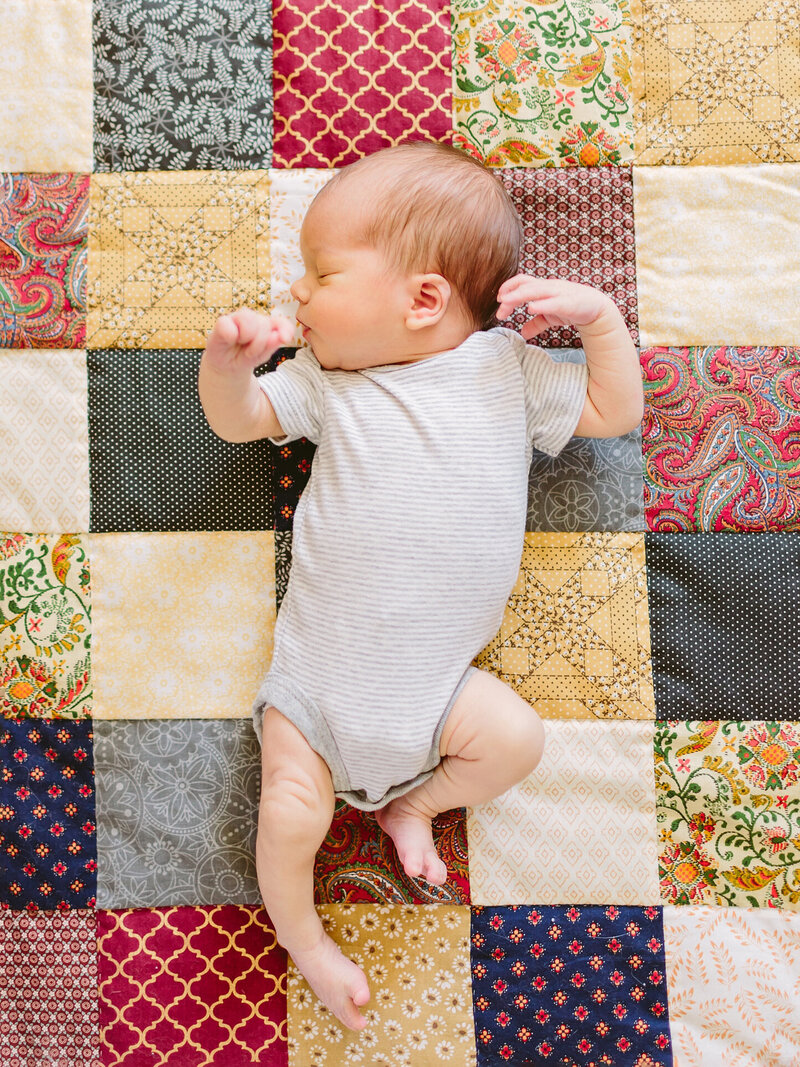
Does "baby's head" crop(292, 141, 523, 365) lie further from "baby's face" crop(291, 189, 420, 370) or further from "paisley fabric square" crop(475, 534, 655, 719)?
"paisley fabric square" crop(475, 534, 655, 719)

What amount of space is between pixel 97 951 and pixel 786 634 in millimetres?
1028

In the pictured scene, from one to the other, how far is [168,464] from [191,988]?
701 millimetres

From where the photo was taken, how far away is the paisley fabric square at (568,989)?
116cm

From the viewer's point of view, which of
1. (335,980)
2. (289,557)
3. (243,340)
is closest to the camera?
(243,340)

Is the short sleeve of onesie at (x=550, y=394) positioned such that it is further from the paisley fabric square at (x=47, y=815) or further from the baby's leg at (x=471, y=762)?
the paisley fabric square at (x=47, y=815)

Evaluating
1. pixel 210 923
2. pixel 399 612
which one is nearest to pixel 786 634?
pixel 399 612

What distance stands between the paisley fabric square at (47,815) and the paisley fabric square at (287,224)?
0.64 metres

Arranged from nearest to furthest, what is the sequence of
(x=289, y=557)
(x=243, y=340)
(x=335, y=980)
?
(x=243, y=340) < (x=335, y=980) < (x=289, y=557)

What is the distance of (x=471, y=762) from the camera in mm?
1088

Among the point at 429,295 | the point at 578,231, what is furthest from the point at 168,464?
the point at 578,231

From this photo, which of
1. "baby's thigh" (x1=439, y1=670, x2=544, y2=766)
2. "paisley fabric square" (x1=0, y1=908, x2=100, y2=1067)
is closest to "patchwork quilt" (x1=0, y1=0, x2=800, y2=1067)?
"paisley fabric square" (x1=0, y1=908, x2=100, y2=1067)

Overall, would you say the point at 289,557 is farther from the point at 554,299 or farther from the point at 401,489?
the point at 554,299

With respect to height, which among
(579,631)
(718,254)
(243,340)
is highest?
(718,254)

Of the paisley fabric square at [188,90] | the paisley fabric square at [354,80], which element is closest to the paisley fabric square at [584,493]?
the paisley fabric square at [354,80]
